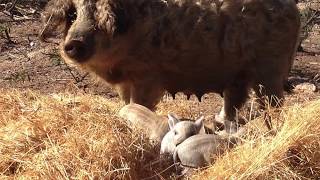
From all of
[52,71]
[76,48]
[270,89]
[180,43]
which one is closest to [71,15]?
[76,48]

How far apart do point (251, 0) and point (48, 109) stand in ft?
6.57

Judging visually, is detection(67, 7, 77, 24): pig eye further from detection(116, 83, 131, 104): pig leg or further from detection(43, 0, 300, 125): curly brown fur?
detection(116, 83, 131, 104): pig leg

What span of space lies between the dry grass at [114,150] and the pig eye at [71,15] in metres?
1.08

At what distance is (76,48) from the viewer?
578 cm

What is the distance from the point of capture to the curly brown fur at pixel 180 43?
5.81 m

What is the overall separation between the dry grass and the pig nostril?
73cm

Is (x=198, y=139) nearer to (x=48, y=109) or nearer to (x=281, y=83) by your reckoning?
(x=48, y=109)

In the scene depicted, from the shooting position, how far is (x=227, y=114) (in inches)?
256

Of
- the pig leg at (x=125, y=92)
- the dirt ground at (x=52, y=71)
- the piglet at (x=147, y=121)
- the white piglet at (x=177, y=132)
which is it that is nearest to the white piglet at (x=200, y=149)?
the white piglet at (x=177, y=132)

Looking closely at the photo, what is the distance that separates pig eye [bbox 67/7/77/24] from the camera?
5973 millimetres

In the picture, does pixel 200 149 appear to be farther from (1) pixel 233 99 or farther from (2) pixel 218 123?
(1) pixel 233 99

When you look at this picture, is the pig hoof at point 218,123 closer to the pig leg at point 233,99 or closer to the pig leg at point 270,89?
the pig leg at point 233,99

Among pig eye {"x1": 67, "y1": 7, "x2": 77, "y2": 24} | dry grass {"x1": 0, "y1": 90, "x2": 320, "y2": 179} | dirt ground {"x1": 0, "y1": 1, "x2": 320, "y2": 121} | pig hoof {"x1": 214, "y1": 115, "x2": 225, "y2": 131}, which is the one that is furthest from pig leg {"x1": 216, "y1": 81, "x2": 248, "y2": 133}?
pig eye {"x1": 67, "y1": 7, "x2": 77, "y2": 24}

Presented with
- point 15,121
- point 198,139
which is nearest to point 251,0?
point 198,139
